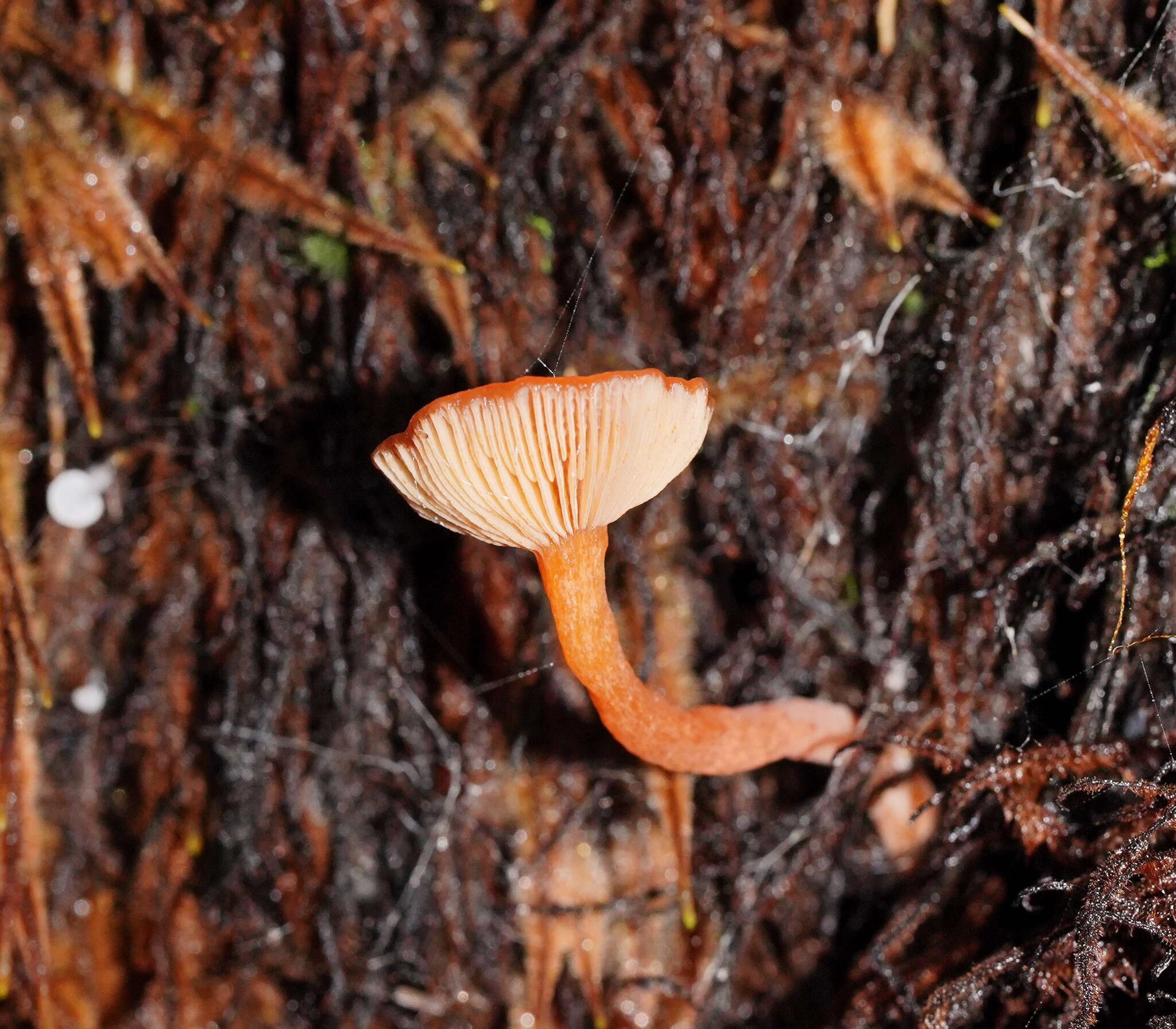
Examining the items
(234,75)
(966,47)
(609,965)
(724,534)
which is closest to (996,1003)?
(609,965)

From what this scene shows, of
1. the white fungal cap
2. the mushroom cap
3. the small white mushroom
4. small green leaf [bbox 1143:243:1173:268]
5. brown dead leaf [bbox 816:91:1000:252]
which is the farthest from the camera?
the small white mushroom

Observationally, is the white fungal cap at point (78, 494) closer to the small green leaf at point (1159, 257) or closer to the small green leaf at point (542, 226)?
the small green leaf at point (542, 226)

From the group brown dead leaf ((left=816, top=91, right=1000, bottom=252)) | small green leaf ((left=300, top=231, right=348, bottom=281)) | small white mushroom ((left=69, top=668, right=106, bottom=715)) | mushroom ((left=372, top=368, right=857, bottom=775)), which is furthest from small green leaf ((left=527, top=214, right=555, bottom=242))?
small white mushroom ((left=69, top=668, right=106, bottom=715))

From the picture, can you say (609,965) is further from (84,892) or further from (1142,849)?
(84,892)

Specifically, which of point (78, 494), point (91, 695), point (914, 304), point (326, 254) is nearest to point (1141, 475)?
point (914, 304)

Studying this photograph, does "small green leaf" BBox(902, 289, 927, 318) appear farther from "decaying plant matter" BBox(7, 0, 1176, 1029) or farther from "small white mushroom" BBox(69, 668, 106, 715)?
"small white mushroom" BBox(69, 668, 106, 715)
